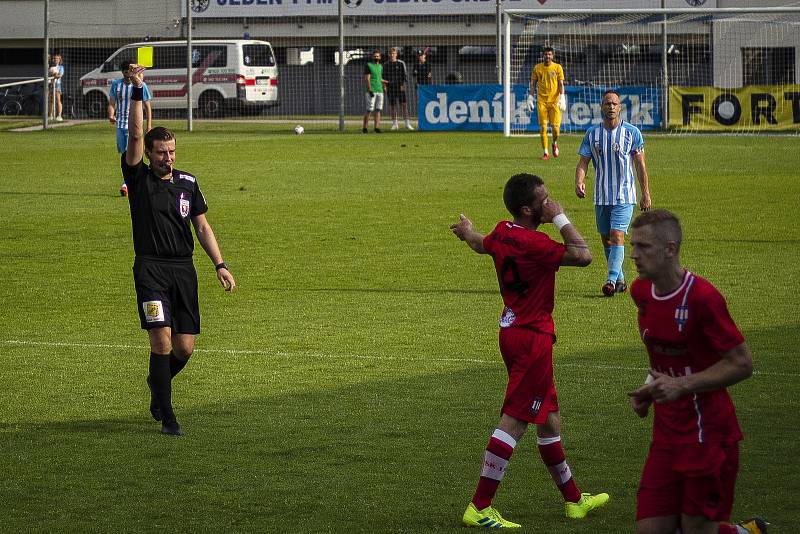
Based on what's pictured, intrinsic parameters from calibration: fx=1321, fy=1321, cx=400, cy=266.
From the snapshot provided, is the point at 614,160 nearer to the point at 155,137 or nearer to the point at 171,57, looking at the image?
the point at 155,137

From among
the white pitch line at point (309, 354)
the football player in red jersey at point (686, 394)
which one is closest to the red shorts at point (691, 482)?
the football player in red jersey at point (686, 394)

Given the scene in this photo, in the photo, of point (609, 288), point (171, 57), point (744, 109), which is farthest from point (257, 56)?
point (609, 288)

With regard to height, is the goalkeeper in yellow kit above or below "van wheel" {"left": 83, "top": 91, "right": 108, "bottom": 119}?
below

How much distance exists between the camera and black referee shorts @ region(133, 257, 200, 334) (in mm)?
7828

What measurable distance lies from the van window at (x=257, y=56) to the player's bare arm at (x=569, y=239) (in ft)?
124

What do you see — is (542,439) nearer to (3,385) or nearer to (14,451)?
(14,451)

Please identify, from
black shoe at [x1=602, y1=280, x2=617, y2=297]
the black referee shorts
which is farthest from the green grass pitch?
the black referee shorts

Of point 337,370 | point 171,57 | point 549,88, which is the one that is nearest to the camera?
point 337,370

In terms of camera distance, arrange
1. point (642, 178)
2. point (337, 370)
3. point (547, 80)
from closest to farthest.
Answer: point (337, 370)
point (642, 178)
point (547, 80)

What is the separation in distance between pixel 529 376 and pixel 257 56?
38.5 m

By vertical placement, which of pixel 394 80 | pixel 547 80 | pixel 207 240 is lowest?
pixel 207 240

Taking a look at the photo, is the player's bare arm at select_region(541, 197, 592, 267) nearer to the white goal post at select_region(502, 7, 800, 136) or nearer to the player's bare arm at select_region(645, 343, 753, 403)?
the player's bare arm at select_region(645, 343, 753, 403)

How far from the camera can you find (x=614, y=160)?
12.8m

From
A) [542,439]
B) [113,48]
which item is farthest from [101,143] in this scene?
[542,439]
